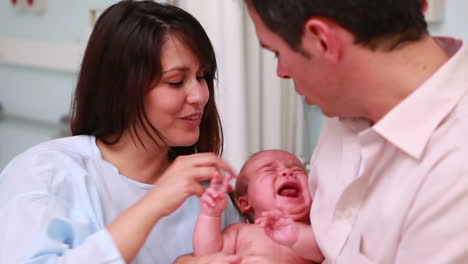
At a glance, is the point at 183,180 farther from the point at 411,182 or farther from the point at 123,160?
the point at 411,182

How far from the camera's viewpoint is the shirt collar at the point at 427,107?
985 millimetres

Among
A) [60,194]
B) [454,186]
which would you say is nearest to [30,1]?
[60,194]

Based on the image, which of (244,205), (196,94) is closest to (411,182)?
(196,94)

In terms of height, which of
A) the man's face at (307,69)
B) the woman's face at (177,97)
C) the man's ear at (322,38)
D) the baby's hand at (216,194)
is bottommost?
the baby's hand at (216,194)

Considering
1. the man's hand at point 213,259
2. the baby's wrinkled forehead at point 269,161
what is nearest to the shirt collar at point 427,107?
the man's hand at point 213,259

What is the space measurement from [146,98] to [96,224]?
1.17 feet

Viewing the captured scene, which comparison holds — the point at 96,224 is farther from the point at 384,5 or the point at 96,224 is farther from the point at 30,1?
the point at 30,1

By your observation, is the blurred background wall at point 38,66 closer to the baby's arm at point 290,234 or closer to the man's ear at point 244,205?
the man's ear at point 244,205

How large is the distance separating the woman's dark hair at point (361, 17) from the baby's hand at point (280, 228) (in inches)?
18.9

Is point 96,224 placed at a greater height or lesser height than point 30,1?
lesser

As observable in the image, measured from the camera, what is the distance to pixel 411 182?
100cm

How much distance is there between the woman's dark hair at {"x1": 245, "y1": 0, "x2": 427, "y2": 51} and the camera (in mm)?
951

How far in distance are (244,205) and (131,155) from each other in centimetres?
40

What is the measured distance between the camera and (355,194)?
44.6 inches
